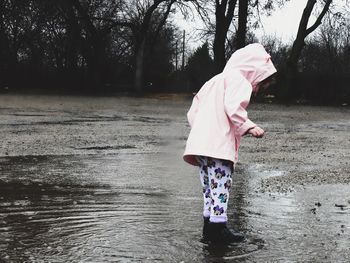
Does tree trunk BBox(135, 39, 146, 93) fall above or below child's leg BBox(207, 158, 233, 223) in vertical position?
above

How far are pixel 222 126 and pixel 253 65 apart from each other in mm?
524

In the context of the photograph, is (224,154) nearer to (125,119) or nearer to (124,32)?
(125,119)

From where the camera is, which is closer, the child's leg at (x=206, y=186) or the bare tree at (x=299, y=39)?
the child's leg at (x=206, y=186)

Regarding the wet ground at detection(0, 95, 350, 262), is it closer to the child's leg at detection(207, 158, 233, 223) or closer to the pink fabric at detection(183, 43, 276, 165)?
the child's leg at detection(207, 158, 233, 223)

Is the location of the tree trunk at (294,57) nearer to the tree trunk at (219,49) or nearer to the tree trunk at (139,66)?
the tree trunk at (219,49)

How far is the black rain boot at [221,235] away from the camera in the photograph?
4.50m

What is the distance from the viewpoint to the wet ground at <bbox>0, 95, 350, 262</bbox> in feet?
13.9


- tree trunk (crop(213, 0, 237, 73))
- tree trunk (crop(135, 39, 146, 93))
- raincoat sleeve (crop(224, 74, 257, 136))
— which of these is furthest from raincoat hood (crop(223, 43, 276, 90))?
tree trunk (crop(135, 39, 146, 93))

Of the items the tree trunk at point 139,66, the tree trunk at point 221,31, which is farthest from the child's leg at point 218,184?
the tree trunk at point 139,66

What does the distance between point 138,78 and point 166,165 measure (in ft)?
97.8

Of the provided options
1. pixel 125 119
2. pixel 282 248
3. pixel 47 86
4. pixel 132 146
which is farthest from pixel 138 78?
pixel 282 248

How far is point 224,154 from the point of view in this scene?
442 cm

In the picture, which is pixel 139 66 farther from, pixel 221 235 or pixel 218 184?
pixel 221 235

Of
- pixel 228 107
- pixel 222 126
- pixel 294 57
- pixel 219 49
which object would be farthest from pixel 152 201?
pixel 219 49
